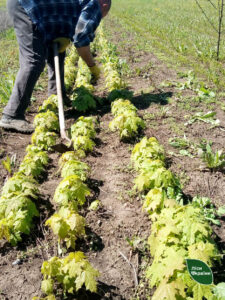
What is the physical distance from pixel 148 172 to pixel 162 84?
11.9 feet

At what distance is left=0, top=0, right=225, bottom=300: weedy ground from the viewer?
2.23 metres

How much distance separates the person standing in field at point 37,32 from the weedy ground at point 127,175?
427mm

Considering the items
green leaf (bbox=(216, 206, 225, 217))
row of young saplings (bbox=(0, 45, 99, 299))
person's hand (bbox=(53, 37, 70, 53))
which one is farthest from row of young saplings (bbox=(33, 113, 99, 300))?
person's hand (bbox=(53, 37, 70, 53))

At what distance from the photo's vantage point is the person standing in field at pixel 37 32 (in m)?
4.15

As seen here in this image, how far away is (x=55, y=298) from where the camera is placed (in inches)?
79.7

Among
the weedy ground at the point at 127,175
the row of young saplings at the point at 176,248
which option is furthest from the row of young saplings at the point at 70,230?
the row of young saplings at the point at 176,248

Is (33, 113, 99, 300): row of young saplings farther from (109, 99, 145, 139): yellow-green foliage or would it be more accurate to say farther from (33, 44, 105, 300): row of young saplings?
(109, 99, 145, 139): yellow-green foliage

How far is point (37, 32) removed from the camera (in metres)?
4.21

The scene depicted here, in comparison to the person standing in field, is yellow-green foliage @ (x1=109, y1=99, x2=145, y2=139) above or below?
below

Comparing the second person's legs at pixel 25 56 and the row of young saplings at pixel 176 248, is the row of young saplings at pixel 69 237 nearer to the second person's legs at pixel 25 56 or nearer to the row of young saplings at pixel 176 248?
the row of young saplings at pixel 176 248

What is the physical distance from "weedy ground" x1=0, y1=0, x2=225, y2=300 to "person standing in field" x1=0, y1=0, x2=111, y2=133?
1.40 ft

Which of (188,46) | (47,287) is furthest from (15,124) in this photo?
(188,46)

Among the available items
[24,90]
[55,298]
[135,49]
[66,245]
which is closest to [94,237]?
[66,245]

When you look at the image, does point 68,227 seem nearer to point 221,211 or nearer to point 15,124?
point 221,211
